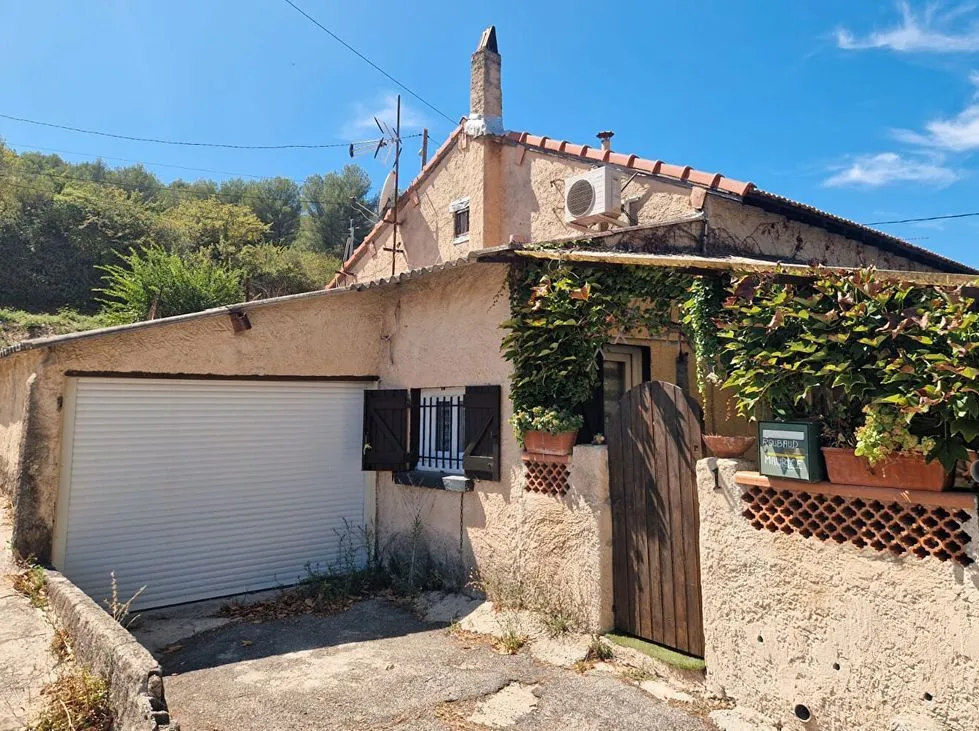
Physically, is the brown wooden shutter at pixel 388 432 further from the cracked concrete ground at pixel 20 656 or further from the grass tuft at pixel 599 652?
the cracked concrete ground at pixel 20 656

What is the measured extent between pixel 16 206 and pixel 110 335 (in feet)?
92.9

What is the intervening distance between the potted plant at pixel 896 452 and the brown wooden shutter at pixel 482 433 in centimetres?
356

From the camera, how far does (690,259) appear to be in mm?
4758

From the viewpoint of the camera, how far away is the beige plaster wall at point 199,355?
19.9 feet

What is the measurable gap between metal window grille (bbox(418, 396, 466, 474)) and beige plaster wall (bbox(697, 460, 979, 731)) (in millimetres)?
3471

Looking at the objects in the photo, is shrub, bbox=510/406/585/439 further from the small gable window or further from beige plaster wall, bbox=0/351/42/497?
the small gable window

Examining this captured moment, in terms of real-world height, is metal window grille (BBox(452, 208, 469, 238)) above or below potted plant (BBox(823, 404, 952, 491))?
above

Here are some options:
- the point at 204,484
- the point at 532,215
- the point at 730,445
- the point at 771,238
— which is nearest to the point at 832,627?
the point at 730,445

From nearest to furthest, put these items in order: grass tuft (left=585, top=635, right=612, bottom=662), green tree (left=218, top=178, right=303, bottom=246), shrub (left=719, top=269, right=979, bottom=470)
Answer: shrub (left=719, top=269, right=979, bottom=470) < grass tuft (left=585, top=635, right=612, bottom=662) < green tree (left=218, top=178, right=303, bottom=246)

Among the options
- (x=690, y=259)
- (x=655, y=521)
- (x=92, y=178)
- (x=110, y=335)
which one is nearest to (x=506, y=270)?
(x=690, y=259)

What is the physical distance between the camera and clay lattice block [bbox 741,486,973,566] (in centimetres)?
319

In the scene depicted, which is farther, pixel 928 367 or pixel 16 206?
pixel 16 206

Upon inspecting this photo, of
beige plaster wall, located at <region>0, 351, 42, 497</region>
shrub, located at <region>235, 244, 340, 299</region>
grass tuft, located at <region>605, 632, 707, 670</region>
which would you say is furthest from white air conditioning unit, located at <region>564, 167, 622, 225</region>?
shrub, located at <region>235, 244, 340, 299</region>

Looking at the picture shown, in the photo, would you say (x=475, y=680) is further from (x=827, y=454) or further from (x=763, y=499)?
(x=827, y=454)
